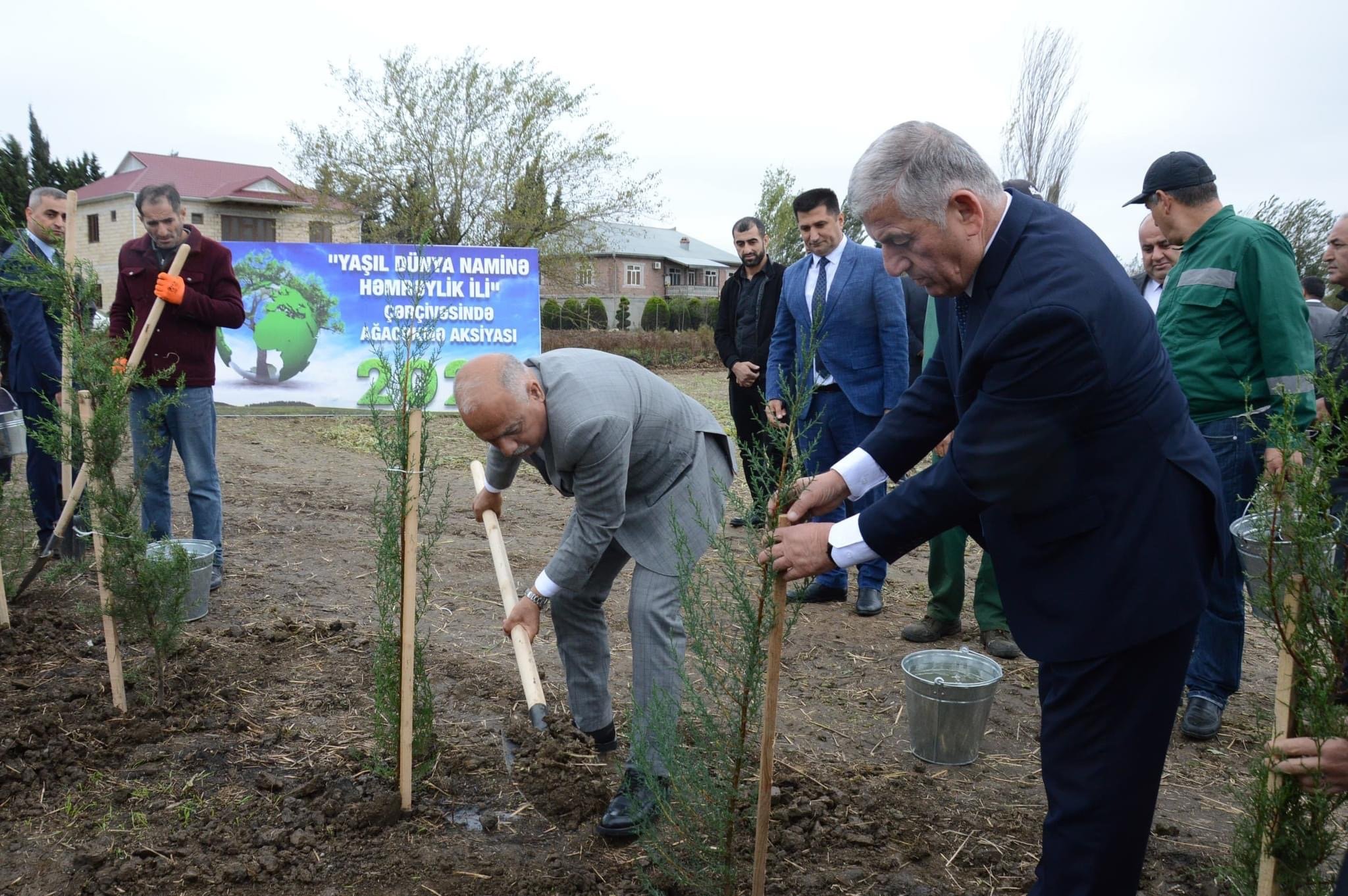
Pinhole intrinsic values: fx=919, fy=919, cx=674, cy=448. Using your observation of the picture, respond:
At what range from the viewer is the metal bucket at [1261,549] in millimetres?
2207

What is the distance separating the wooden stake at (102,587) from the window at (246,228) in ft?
134

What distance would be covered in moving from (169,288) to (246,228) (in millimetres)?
41402

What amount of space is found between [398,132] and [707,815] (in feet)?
79.7

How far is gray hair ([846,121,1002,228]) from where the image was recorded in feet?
6.61

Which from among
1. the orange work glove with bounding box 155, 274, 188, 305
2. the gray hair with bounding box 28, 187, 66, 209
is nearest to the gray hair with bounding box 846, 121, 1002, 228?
the orange work glove with bounding box 155, 274, 188, 305

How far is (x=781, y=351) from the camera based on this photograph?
19.5 ft

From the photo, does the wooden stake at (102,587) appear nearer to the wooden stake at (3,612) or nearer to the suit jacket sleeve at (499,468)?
the wooden stake at (3,612)

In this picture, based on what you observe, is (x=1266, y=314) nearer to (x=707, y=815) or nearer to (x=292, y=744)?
(x=707, y=815)

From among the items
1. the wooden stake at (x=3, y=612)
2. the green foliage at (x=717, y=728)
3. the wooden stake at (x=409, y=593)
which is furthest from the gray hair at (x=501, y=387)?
the wooden stake at (x=3, y=612)

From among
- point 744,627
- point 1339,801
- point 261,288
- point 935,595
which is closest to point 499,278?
point 261,288

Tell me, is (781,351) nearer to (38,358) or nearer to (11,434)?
(11,434)

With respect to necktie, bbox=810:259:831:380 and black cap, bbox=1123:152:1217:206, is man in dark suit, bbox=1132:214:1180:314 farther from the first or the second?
necktie, bbox=810:259:831:380

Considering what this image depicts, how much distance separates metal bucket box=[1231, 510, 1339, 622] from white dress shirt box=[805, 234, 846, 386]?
2.65 m

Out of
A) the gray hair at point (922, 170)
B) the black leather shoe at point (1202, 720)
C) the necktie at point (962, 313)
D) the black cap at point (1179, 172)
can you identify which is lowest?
the black leather shoe at point (1202, 720)
